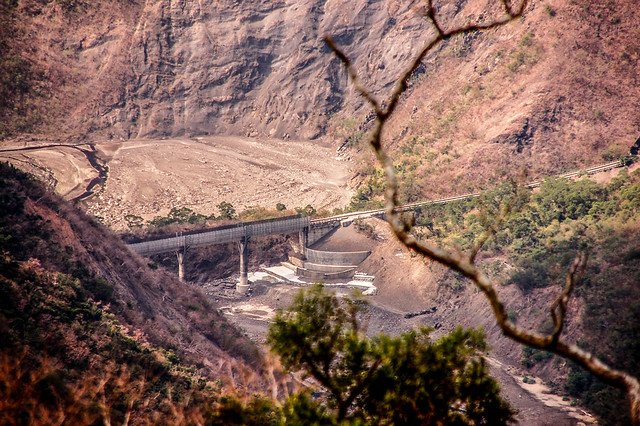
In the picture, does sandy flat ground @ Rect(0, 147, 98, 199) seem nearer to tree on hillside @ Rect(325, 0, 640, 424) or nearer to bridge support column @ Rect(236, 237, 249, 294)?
bridge support column @ Rect(236, 237, 249, 294)

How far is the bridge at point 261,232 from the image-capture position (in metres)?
79.3

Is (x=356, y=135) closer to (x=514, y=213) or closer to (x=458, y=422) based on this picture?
(x=514, y=213)

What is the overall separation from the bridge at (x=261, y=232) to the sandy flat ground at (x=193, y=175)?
14.5m

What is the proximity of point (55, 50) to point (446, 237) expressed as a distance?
8227cm

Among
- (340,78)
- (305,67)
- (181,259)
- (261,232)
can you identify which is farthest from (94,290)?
(340,78)

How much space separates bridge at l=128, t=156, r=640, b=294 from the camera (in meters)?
79.3

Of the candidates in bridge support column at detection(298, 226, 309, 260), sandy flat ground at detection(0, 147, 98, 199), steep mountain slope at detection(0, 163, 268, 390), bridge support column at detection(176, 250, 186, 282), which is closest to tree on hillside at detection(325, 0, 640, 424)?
steep mountain slope at detection(0, 163, 268, 390)

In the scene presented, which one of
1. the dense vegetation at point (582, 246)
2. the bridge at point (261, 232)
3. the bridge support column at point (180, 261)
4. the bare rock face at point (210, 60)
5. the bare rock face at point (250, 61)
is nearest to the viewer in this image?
the dense vegetation at point (582, 246)

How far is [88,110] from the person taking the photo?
441 feet

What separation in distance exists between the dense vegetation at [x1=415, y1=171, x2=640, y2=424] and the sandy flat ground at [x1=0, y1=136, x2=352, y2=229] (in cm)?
2414

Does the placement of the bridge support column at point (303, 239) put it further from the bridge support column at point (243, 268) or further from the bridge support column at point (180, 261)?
the bridge support column at point (180, 261)

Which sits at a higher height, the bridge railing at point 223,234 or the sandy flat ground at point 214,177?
the sandy flat ground at point 214,177

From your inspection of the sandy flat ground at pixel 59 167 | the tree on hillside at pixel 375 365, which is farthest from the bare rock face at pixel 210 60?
the tree on hillside at pixel 375 365

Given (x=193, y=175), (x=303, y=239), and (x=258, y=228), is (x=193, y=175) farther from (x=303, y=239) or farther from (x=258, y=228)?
(x=258, y=228)
